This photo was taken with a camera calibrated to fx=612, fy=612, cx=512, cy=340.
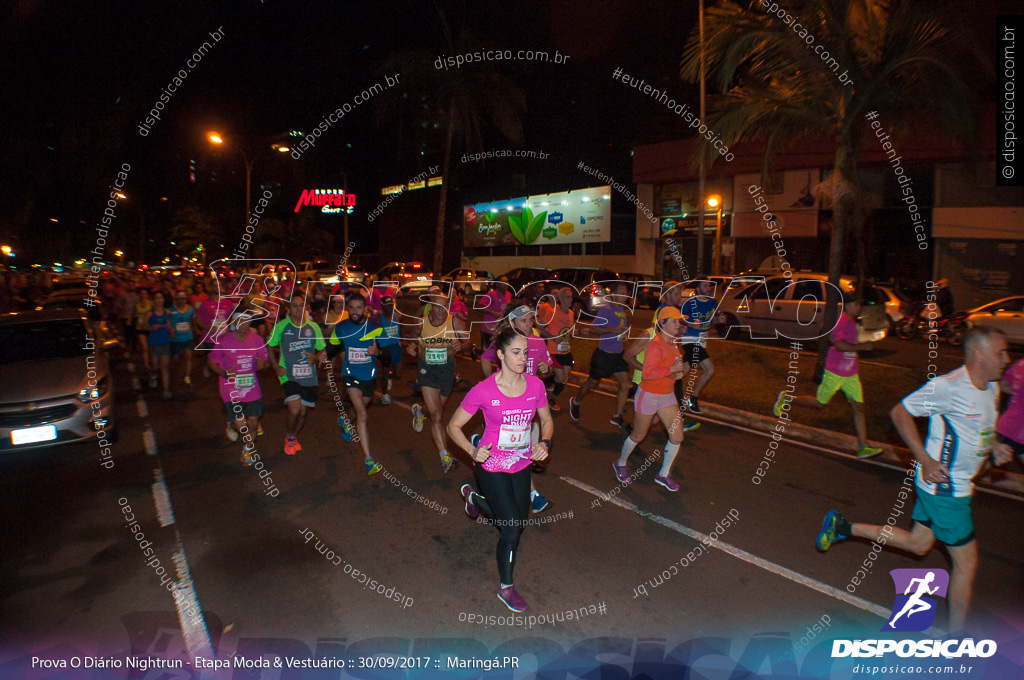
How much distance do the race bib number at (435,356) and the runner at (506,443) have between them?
2.62 meters

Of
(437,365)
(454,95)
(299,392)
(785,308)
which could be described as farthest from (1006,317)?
(454,95)

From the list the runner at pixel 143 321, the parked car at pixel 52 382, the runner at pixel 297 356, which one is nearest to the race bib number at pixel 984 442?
the runner at pixel 297 356

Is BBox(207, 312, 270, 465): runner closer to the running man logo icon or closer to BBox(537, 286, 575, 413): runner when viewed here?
BBox(537, 286, 575, 413): runner

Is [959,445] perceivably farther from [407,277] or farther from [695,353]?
[407,277]

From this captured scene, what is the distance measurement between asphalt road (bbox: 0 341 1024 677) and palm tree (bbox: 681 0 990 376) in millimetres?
5647

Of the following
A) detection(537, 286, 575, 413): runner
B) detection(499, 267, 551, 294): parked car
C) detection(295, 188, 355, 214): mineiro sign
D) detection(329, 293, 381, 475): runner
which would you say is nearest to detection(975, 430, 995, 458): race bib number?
detection(537, 286, 575, 413): runner

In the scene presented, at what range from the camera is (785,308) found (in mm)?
15297

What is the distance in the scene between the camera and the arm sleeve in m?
3.55

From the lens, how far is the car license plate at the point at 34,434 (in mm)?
6810

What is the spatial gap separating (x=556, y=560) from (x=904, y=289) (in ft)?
64.0

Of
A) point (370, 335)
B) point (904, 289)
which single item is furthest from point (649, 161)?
point (370, 335)

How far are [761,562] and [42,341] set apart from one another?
9.18 meters

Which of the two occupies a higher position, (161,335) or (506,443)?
(161,335)

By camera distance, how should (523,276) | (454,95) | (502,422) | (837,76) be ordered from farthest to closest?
(523,276) < (454,95) < (837,76) < (502,422)
